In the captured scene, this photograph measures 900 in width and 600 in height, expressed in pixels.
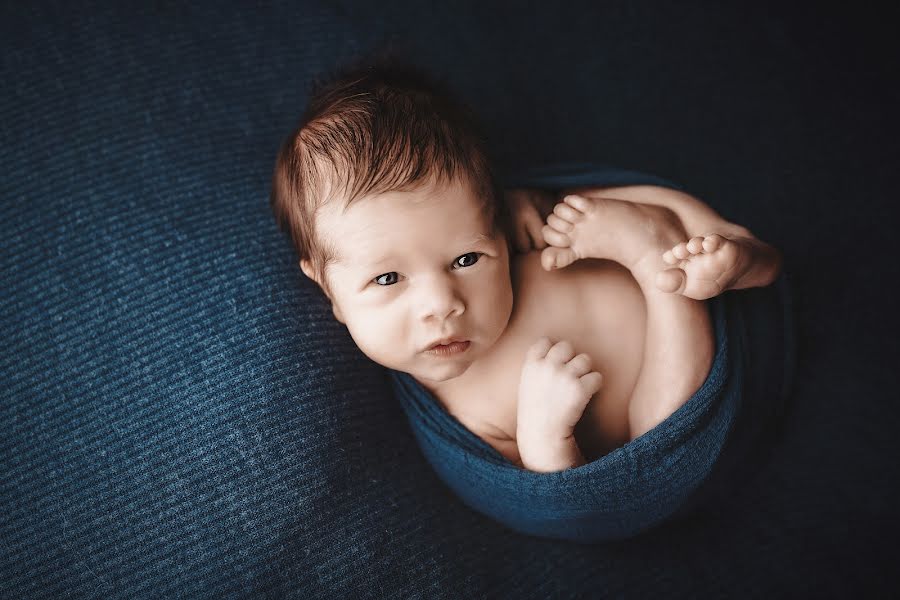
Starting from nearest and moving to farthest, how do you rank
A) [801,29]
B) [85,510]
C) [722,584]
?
[85,510], [722,584], [801,29]

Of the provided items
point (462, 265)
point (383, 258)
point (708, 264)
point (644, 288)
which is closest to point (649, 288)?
point (644, 288)

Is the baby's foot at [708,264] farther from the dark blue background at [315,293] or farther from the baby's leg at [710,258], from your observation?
the dark blue background at [315,293]

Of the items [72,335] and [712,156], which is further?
[712,156]

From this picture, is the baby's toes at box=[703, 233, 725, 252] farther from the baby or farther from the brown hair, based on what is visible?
the brown hair

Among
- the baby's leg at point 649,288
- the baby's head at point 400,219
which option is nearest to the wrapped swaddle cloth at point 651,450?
the baby's leg at point 649,288

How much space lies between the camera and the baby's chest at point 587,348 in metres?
0.90

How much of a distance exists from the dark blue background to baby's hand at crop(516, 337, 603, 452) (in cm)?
19

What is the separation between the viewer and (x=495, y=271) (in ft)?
Result: 2.66

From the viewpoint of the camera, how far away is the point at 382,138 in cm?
76

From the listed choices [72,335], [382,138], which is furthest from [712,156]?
[72,335]

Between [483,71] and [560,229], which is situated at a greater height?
[483,71]

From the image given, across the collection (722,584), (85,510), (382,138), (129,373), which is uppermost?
(382,138)

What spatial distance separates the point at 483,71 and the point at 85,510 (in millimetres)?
870

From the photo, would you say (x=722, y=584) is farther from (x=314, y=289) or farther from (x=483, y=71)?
(x=483, y=71)
